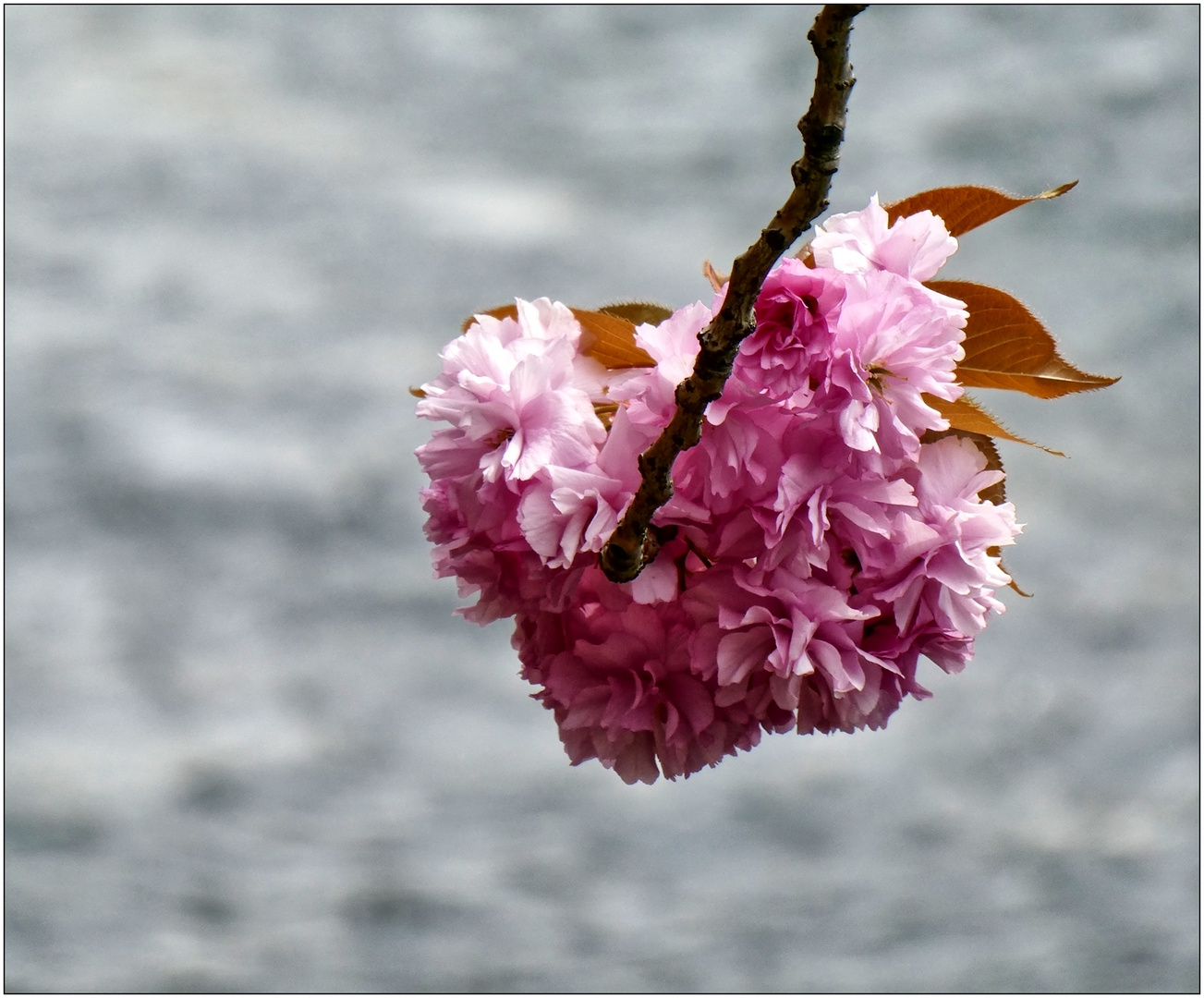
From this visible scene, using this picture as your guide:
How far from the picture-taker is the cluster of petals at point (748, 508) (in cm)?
46

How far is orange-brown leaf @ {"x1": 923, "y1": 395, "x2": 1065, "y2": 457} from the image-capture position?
21.1 inches

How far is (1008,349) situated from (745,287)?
0.61 ft

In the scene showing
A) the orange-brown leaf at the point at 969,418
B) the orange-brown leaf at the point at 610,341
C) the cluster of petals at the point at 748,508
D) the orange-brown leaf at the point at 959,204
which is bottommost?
the cluster of petals at the point at 748,508

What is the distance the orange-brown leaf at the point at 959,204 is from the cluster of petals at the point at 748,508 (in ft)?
0.23

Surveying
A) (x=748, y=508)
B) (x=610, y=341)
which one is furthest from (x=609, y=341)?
(x=748, y=508)

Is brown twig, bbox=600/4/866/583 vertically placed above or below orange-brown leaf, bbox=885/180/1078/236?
below

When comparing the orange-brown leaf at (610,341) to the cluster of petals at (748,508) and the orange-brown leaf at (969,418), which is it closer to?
the cluster of petals at (748,508)

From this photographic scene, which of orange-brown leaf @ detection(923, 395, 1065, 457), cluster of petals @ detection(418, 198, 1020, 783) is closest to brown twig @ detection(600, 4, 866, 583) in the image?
cluster of petals @ detection(418, 198, 1020, 783)

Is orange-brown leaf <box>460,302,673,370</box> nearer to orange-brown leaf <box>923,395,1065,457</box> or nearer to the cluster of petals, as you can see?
the cluster of petals

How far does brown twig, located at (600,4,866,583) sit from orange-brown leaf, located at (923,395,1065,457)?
13cm

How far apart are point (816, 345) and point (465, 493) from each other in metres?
0.15

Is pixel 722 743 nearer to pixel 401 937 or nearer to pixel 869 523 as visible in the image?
pixel 869 523

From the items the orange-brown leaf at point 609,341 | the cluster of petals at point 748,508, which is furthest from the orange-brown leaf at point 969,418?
the orange-brown leaf at point 609,341

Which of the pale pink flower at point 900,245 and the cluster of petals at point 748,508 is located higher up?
the pale pink flower at point 900,245
